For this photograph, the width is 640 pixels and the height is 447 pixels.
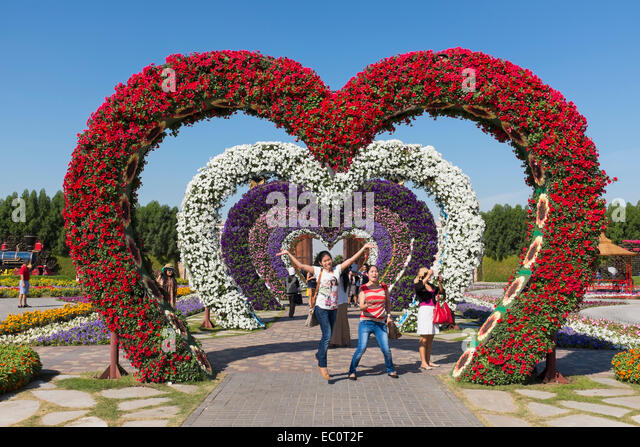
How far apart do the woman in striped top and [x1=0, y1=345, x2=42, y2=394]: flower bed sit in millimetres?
4209

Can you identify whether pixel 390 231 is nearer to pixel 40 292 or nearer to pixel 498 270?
pixel 40 292

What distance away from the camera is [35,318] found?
12516mm

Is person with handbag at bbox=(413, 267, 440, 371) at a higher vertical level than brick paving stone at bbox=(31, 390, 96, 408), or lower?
higher

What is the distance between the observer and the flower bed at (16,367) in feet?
19.4

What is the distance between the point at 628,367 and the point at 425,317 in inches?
108

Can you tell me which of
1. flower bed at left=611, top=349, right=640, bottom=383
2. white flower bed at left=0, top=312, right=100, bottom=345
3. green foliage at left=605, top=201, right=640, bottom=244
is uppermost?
green foliage at left=605, top=201, right=640, bottom=244

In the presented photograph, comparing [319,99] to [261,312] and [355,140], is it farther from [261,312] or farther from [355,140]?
[261,312]

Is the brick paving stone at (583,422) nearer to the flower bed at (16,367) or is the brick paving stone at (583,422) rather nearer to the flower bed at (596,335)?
the flower bed at (596,335)

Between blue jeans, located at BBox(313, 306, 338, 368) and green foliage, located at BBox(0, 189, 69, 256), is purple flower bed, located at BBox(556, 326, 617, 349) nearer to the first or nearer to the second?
blue jeans, located at BBox(313, 306, 338, 368)

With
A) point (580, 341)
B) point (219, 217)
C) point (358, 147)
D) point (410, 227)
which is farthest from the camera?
point (410, 227)

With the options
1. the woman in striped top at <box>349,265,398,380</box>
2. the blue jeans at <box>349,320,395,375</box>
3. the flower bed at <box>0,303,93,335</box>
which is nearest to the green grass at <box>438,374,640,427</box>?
the blue jeans at <box>349,320,395,375</box>

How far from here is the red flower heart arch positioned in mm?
6285

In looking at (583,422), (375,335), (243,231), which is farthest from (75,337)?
(583,422)

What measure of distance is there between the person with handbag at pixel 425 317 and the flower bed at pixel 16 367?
17.7 ft
